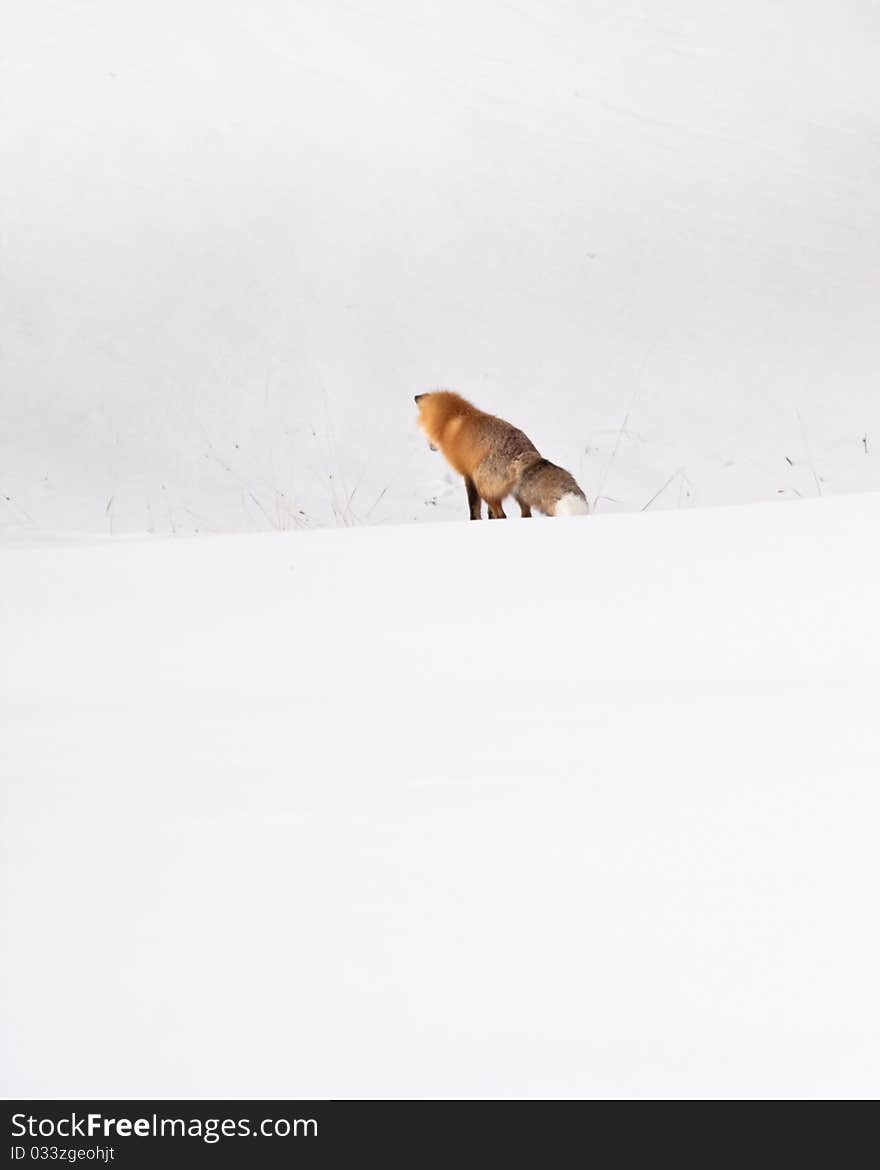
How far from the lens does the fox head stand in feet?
11.5

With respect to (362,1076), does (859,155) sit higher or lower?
higher

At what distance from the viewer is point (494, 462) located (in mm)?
3260

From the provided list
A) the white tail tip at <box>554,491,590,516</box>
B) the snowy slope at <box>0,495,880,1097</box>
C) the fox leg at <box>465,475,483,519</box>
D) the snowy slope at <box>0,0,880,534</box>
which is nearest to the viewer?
the snowy slope at <box>0,495,880,1097</box>

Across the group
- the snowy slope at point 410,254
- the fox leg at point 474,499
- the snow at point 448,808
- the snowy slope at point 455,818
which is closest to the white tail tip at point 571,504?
the fox leg at point 474,499

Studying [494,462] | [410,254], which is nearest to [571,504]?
[494,462]

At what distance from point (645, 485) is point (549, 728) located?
17.3 ft

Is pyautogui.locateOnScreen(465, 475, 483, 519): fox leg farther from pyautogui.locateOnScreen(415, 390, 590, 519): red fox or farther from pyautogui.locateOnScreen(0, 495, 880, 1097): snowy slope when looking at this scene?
pyautogui.locateOnScreen(0, 495, 880, 1097): snowy slope

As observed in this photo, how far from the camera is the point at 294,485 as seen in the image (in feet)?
21.1

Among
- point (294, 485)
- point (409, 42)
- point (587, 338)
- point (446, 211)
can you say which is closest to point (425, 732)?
point (294, 485)

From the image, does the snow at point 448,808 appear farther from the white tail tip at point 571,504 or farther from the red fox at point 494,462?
the white tail tip at point 571,504

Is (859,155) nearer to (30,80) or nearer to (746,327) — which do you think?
(746,327)

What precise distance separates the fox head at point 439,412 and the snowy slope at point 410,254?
2033mm

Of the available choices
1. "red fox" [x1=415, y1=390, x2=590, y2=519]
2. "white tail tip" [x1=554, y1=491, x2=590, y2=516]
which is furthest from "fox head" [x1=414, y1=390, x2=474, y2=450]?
"white tail tip" [x1=554, y1=491, x2=590, y2=516]

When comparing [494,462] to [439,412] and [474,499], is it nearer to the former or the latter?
[474,499]
